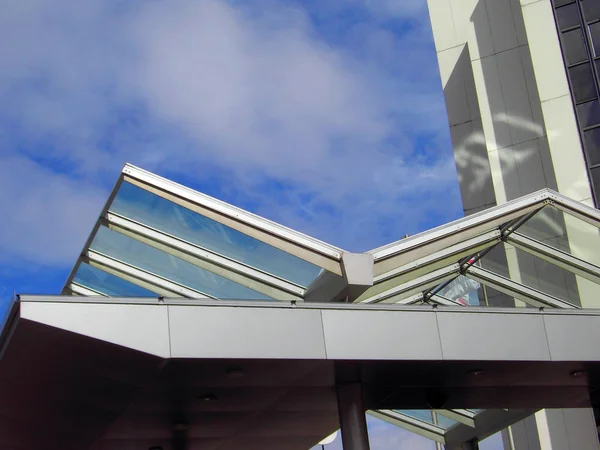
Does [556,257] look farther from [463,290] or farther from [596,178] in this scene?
[596,178]

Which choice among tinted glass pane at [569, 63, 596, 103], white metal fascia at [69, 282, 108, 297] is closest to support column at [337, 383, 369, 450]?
white metal fascia at [69, 282, 108, 297]

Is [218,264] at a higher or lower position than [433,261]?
higher

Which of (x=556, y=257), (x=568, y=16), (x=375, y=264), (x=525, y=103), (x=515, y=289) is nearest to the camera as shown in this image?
(x=375, y=264)

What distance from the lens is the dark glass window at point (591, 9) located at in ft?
93.5

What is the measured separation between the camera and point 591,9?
2869 centimetres

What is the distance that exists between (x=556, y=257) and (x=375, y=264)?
388cm

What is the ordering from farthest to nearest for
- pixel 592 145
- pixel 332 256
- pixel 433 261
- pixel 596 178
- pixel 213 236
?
1. pixel 592 145
2. pixel 596 178
3. pixel 433 261
4. pixel 213 236
5. pixel 332 256

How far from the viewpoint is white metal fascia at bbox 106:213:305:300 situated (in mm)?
13398

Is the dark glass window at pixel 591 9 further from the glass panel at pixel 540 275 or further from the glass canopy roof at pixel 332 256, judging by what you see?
the glass panel at pixel 540 275

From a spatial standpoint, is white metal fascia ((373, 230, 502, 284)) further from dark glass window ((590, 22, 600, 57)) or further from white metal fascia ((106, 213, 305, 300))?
dark glass window ((590, 22, 600, 57))

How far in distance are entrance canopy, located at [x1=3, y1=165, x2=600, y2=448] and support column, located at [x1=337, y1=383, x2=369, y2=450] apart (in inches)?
27.2

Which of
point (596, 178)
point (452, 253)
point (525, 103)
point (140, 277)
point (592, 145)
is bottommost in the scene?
point (452, 253)

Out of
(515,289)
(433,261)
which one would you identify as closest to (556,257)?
(515,289)

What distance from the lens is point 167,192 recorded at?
13.4 metres
